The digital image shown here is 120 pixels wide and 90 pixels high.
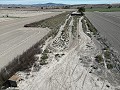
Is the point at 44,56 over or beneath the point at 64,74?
beneath

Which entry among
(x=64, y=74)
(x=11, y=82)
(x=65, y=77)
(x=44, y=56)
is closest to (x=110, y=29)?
(x=44, y=56)

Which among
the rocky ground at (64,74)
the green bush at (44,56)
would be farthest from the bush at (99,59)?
the green bush at (44,56)

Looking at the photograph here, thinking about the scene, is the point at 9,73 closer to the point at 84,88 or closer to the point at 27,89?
the point at 27,89

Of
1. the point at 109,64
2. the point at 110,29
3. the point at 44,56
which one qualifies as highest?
the point at 109,64

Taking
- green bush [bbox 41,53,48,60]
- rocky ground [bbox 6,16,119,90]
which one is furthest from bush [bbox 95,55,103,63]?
green bush [bbox 41,53,48,60]

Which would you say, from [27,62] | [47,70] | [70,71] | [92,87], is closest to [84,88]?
[92,87]

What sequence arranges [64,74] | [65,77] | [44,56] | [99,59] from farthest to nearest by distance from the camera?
1. [44,56]
2. [99,59]
3. [64,74]
4. [65,77]

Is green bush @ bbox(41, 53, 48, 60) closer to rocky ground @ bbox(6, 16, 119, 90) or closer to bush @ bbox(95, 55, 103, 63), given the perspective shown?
rocky ground @ bbox(6, 16, 119, 90)

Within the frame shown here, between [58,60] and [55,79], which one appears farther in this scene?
[58,60]

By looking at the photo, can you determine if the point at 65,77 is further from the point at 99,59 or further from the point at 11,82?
the point at 99,59

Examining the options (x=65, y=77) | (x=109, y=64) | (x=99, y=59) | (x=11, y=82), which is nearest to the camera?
(x=11, y=82)

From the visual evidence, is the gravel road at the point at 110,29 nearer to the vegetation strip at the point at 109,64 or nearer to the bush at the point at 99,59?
the vegetation strip at the point at 109,64
